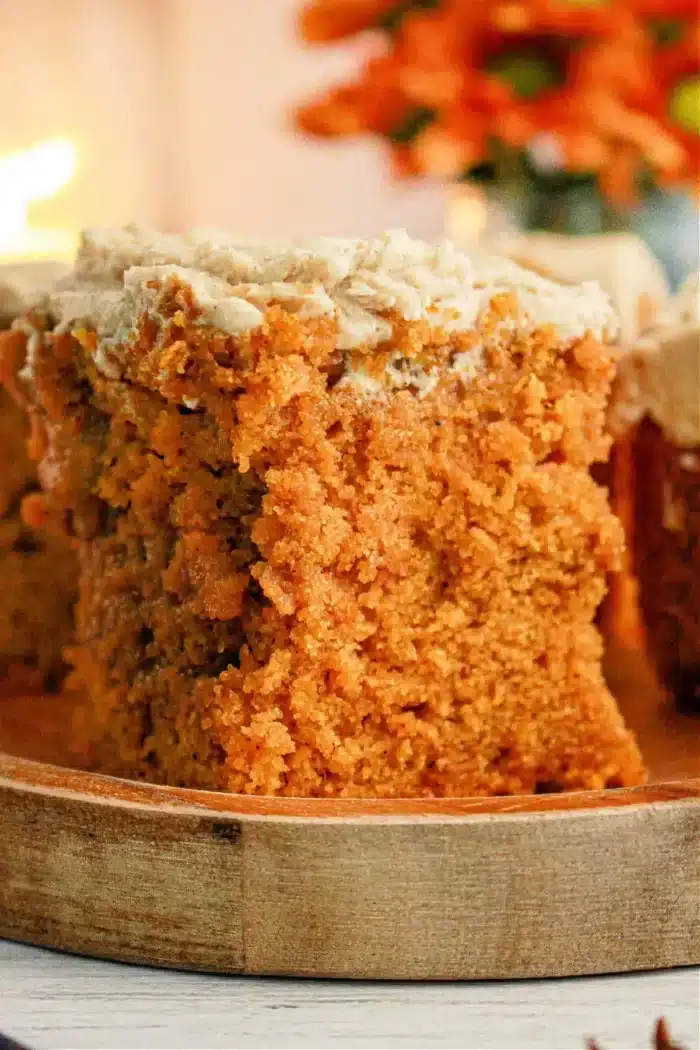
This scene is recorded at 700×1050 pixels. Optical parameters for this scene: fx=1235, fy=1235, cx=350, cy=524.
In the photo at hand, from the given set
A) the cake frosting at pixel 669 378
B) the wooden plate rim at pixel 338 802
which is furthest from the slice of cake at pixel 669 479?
the wooden plate rim at pixel 338 802

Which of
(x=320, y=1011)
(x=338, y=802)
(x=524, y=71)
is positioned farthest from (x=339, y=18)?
(x=320, y=1011)

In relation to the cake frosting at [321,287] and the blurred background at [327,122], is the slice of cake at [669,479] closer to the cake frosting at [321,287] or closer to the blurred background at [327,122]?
the cake frosting at [321,287]

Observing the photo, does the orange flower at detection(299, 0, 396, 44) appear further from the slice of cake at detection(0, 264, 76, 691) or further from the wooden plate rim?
the wooden plate rim

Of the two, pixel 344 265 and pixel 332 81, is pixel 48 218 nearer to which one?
pixel 332 81

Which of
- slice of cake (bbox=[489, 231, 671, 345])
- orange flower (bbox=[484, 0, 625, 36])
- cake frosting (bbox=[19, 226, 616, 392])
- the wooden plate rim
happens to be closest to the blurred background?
orange flower (bbox=[484, 0, 625, 36])

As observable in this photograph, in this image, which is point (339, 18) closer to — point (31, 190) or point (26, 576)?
point (26, 576)

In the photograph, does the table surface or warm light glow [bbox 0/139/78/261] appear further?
warm light glow [bbox 0/139/78/261]

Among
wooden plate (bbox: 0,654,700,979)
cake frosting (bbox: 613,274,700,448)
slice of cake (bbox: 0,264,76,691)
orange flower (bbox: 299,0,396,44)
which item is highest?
orange flower (bbox: 299,0,396,44)
